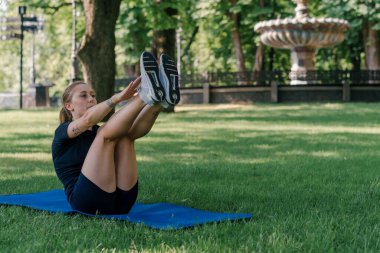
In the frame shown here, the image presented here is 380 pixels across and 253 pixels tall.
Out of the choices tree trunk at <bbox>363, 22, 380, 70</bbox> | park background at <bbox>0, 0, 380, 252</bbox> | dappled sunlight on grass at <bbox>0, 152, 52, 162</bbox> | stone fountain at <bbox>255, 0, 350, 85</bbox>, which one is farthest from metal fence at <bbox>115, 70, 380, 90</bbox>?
dappled sunlight on grass at <bbox>0, 152, 52, 162</bbox>

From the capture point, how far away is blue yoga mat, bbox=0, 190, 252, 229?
473 centimetres

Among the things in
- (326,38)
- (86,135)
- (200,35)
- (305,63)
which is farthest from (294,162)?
(200,35)

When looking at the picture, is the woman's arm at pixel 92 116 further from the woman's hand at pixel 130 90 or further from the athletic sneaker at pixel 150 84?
the athletic sneaker at pixel 150 84

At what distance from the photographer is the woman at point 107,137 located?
4.75 metres

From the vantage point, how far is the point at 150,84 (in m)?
4.71

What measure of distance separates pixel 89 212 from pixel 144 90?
108cm

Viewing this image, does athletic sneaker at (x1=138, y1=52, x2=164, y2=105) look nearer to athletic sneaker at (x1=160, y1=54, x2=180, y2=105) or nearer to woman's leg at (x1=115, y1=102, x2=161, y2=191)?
athletic sneaker at (x1=160, y1=54, x2=180, y2=105)

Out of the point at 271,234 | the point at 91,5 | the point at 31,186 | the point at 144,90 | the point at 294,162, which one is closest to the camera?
the point at 271,234

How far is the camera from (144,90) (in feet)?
15.6

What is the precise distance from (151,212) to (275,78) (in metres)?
28.5

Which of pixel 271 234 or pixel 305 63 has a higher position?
pixel 305 63

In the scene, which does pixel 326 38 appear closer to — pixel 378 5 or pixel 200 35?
pixel 378 5

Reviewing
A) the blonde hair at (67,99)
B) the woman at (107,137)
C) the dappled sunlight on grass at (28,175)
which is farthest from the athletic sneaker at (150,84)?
the dappled sunlight on grass at (28,175)

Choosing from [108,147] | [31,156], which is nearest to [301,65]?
[31,156]
